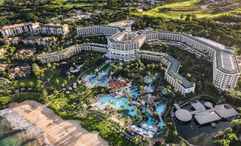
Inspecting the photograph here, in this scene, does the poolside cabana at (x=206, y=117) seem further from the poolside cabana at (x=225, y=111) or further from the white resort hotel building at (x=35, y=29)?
the white resort hotel building at (x=35, y=29)

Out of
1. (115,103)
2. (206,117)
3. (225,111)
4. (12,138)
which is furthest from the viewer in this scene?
(115,103)

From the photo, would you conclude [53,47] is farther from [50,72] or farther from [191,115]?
[191,115]

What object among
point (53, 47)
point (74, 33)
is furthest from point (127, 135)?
point (74, 33)

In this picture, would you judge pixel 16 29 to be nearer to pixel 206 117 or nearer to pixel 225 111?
pixel 206 117

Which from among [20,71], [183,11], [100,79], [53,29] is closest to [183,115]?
[100,79]

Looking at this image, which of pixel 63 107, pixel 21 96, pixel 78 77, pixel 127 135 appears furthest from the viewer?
pixel 78 77

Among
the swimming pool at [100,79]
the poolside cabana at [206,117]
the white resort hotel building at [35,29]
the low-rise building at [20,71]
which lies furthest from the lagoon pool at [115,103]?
the white resort hotel building at [35,29]
